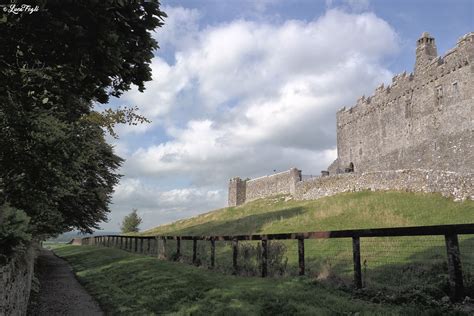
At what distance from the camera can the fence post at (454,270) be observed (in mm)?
6418

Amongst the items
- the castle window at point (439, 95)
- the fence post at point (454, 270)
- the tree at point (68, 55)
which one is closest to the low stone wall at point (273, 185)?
the castle window at point (439, 95)

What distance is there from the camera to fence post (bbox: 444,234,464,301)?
6418 mm

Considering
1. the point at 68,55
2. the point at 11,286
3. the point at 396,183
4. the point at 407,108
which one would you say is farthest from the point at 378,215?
the point at 68,55

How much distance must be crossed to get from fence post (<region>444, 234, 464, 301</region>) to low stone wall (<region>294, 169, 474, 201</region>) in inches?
813

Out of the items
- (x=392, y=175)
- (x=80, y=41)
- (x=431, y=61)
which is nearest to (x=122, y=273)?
(x=80, y=41)

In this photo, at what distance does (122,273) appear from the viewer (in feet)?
49.8

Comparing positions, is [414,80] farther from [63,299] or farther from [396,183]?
[63,299]

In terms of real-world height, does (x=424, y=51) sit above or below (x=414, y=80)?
above

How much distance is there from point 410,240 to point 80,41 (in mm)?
14708

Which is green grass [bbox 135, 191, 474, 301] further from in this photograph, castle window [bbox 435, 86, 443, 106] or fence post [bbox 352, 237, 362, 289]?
castle window [bbox 435, 86, 443, 106]

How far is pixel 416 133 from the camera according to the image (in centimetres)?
3944

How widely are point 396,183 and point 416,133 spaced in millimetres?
9678

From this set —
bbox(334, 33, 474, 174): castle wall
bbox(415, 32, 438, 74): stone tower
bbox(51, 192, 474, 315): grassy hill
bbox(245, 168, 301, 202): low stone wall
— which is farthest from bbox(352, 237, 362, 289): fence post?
bbox(245, 168, 301, 202): low stone wall

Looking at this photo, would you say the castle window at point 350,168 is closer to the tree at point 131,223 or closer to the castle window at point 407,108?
the castle window at point 407,108
